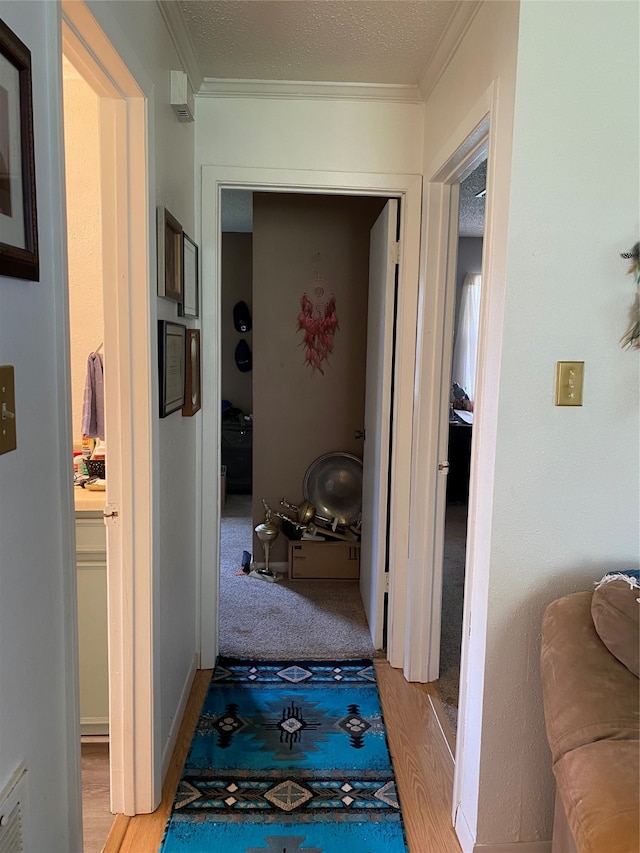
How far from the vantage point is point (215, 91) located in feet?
7.79

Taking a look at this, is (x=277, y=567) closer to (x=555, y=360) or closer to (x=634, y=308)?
(x=555, y=360)

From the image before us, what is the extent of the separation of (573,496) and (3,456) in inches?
53.7

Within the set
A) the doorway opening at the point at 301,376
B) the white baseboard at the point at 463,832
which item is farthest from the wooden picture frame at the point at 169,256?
the white baseboard at the point at 463,832

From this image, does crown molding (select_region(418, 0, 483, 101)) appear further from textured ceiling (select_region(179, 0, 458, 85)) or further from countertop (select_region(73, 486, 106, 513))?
countertop (select_region(73, 486, 106, 513))

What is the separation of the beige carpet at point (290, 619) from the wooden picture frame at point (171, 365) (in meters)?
1.38

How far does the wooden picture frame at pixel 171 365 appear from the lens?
1798 mm

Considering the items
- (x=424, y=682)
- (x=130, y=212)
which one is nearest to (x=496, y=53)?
(x=130, y=212)

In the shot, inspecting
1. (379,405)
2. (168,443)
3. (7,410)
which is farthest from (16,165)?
(379,405)

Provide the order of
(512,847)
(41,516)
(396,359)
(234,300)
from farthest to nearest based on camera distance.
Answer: (234,300)
(396,359)
(512,847)
(41,516)

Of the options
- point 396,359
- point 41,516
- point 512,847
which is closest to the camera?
point 41,516

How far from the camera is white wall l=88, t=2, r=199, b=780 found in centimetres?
155

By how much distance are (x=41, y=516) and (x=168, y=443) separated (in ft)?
3.22

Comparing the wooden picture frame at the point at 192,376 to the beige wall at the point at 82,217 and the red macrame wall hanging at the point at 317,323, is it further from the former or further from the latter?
the red macrame wall hanging at the point at 317,323

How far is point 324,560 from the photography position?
3.64 metres
